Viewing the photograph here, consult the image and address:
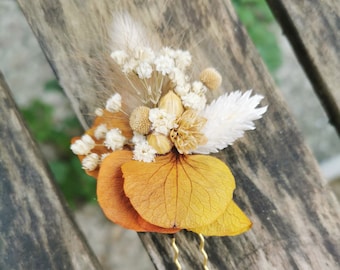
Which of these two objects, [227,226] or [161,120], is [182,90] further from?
[227,226]

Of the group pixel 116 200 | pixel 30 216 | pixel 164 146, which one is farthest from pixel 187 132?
pixel 30 216

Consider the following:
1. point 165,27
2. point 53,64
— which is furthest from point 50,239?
point 165,27

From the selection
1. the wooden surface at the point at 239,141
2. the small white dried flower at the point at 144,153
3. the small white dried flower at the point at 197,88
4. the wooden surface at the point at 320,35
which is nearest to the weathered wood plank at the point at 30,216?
the wooden surface at the point at 239,141

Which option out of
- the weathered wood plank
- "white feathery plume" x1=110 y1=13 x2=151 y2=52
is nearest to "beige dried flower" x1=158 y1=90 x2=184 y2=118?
"white feathery plume" x1=110 y1=13 x2=151 y2=52

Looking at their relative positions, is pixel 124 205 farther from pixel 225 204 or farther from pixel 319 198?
pixel 319 198

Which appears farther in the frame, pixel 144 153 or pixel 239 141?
pixel 239 141

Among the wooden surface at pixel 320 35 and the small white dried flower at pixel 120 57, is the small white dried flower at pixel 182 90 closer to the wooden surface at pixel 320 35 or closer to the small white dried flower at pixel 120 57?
the small white dried flower at pixel 120 57
